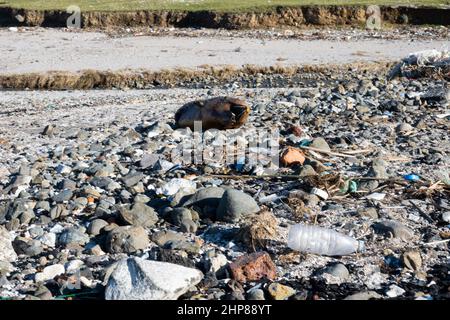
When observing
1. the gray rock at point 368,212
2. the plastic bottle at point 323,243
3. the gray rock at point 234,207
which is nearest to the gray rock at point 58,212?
the gray rock at point 234,207

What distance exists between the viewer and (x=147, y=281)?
365 cm

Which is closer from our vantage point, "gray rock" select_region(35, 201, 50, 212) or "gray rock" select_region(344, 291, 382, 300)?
"gray rock" select_region(344, 291, 382, 300)

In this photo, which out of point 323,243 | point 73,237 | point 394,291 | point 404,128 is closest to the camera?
point 394,291

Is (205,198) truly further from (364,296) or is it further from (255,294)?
(364,296)

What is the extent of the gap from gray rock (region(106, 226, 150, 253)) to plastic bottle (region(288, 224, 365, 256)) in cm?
95

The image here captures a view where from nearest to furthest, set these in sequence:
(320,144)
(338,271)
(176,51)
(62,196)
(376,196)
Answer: (338,271), (376,196), (62,196), (320,144), (176,51)

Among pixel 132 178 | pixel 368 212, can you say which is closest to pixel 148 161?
pixel 132 178

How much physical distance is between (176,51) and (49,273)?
12.8 meters

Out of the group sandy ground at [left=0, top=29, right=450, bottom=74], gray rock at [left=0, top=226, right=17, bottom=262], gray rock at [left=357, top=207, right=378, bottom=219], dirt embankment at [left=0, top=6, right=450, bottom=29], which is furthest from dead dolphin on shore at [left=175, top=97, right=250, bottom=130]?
dirt embankment at [left=0, top=6, right=450, bottom=29]

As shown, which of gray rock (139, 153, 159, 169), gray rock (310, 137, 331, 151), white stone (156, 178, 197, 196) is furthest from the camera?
gray rock (310, 137, 331, 151)

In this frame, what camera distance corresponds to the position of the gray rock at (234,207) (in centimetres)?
469

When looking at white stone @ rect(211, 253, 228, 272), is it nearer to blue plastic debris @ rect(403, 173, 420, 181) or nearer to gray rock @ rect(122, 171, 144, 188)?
gray rock @ rect(122, 171, 144, 188)

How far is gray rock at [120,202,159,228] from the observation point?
4.69m
